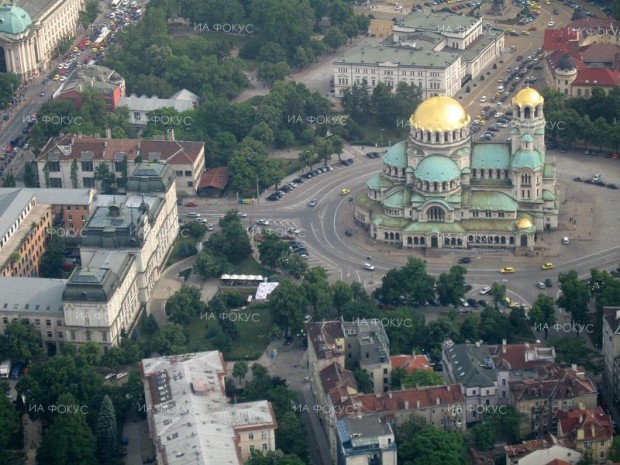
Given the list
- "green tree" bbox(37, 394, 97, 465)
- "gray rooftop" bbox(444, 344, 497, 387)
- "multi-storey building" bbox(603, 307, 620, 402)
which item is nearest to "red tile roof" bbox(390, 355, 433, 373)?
"gray rooftop" bbox(444, 344, 497, 387)

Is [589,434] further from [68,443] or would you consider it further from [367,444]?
[68,443]

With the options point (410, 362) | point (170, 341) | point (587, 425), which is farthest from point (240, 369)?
point (587, 425)

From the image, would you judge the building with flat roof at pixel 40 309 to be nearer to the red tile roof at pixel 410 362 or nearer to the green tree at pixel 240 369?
the green tree at pixel 240 369

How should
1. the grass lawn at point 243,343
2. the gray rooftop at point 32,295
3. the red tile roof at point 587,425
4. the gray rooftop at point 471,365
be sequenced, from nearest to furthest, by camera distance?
the red tile roof at point 587,425 < the gray rooftop at point 471,365 < the grass lawn at point 243,343 < the gray rooftop at point 32,295

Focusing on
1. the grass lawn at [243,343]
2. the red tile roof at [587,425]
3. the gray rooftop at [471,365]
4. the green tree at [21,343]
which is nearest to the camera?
the red tile roof at [587,425]

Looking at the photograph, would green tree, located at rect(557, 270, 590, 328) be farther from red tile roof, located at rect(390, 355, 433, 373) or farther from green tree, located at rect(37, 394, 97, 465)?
green tree, located at rect(37, 394, 97, 465)

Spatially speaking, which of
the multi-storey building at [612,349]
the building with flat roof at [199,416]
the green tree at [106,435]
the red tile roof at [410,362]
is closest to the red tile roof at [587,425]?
the multi-storey building at [612,349]
